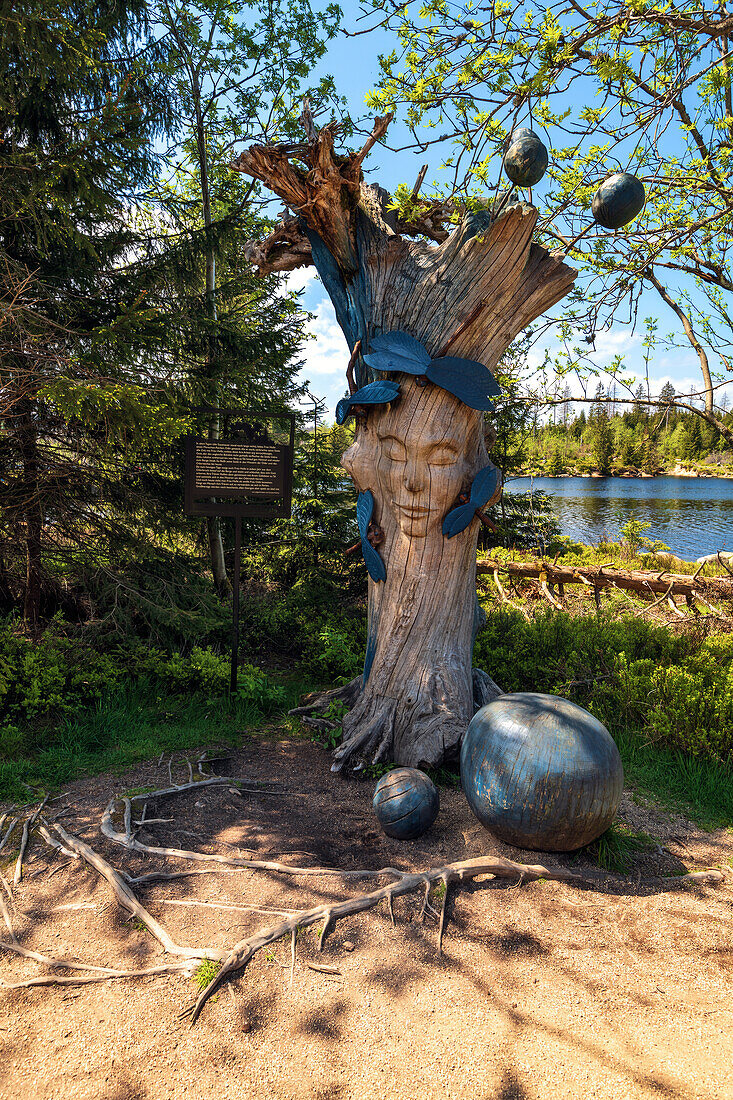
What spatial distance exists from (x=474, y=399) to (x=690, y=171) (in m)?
2.28

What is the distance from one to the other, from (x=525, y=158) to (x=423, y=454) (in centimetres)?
189

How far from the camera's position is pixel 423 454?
4309 mm

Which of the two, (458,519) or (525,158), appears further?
(458,519)

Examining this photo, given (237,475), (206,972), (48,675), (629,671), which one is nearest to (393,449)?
(237,475)

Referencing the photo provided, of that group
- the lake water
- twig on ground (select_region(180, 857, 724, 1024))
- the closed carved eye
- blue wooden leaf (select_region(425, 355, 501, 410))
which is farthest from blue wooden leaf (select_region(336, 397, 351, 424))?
the lake water

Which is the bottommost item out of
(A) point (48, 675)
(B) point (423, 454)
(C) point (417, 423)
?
(A) point (48, 675)

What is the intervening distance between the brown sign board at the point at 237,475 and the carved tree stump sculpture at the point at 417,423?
117 cm

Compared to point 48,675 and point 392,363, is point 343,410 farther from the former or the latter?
point 48,675

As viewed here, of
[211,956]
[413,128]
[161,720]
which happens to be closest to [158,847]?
[211,956]

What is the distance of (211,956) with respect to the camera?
245cm

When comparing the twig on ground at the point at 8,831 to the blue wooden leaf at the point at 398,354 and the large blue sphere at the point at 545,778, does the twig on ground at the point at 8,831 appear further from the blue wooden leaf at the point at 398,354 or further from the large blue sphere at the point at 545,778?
the blue wooden leaf at the point at 398,354

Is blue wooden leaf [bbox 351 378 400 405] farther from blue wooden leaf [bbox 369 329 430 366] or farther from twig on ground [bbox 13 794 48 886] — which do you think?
twig on ground [bbox 13 794 48 886]

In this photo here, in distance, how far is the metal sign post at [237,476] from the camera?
5324 mm

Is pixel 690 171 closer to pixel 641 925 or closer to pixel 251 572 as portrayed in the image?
pixel 641 925
